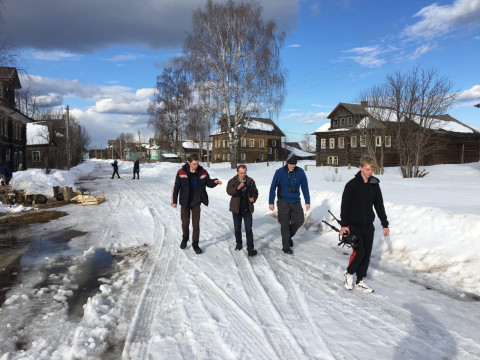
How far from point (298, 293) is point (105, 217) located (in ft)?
23.4

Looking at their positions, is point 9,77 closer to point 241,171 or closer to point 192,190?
point 192,190

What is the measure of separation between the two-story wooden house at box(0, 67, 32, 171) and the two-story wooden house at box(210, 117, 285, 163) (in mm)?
28800

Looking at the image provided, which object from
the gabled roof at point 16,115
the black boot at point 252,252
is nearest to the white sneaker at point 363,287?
the black boot at point 252,252

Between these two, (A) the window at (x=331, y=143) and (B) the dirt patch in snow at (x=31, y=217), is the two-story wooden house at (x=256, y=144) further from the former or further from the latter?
(B) the dirt patch in snow at (x=31, y=217)

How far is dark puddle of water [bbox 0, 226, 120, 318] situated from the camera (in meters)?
4.23

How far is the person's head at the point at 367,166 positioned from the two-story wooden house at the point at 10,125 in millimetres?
29201

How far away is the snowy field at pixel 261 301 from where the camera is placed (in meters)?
2.96

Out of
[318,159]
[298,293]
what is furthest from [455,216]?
[318,159]

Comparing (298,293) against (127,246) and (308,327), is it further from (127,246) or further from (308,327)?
(127,246)

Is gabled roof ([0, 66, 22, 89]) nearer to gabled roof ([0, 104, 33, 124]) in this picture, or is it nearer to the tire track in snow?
gabled roof ([0, 104, 33, 124])

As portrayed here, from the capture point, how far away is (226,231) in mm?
7672

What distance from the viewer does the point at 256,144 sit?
183ft

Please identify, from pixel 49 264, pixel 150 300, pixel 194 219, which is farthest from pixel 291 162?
pixel 49 264

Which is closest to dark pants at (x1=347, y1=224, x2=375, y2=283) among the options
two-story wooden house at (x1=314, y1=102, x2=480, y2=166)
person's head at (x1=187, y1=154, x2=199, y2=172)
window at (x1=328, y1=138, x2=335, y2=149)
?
person's head at (x1=187, y1=154, x2=199, y2=172)
